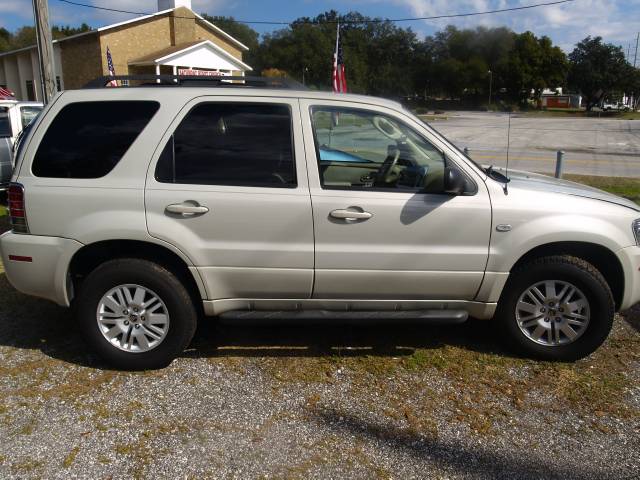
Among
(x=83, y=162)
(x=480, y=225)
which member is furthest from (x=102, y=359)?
(x=480, y=225)

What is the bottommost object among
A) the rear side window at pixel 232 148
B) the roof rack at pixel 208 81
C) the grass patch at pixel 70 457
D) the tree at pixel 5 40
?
the grass patch at pixel 70 457

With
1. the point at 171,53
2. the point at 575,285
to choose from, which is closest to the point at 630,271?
A: the point at 575,285

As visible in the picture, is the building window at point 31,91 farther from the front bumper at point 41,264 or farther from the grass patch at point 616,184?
the front bumper at point 41,264

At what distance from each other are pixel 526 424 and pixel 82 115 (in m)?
3.51

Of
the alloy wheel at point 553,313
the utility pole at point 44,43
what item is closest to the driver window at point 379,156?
the alloy wheel at point 553,313

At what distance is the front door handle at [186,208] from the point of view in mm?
3725

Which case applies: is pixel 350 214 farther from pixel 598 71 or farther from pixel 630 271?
pixel 598 71

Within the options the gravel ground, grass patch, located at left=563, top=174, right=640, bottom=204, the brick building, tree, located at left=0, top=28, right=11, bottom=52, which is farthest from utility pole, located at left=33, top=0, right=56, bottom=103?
tree, located at left=0, top=28, right=11, bottom=52

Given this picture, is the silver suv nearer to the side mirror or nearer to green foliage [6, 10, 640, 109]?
the side mirror

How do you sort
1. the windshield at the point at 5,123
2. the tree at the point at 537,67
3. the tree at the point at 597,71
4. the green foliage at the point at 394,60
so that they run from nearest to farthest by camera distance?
the windshield at the point at 5,123 → the tree at the point at 537,67 → the green foliage at the point at 394,60 → the tree at the point at 597,71

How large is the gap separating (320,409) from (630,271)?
7.85 feet

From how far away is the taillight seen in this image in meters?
3.78

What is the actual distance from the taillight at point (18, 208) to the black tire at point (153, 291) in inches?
22.0

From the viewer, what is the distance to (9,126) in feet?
33.5
